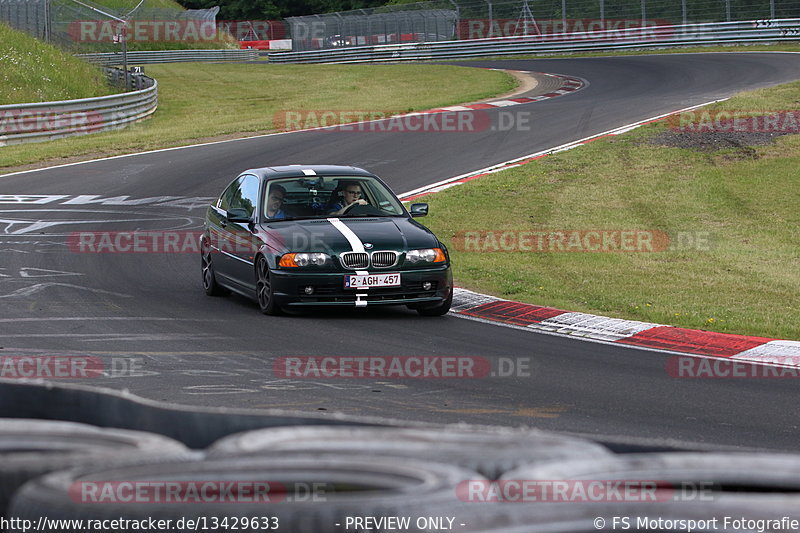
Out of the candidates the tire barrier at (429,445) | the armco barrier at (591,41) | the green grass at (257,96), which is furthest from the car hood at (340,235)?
the armco barrier at (591,41)

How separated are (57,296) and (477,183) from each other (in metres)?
10.1

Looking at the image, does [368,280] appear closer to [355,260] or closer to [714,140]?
[355,260]

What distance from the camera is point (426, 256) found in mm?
10883

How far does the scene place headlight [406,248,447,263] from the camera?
426 inches

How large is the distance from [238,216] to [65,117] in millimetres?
18814

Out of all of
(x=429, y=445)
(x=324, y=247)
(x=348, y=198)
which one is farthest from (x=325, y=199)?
(x=429, y=445)

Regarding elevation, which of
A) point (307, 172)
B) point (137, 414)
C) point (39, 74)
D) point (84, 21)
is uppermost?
point (84, 21)

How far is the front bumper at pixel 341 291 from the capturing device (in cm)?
1064

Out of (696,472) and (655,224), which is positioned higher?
(696,472)

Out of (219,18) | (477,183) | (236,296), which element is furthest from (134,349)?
(219,18)

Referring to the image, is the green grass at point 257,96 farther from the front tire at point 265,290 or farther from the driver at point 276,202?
the front tire at point 265,290

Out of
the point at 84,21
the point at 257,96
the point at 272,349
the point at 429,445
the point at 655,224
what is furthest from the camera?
the point at 84,21

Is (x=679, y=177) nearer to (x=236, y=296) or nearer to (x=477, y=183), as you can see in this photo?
(x=477, y=183)

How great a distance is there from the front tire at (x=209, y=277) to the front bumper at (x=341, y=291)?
163cm
